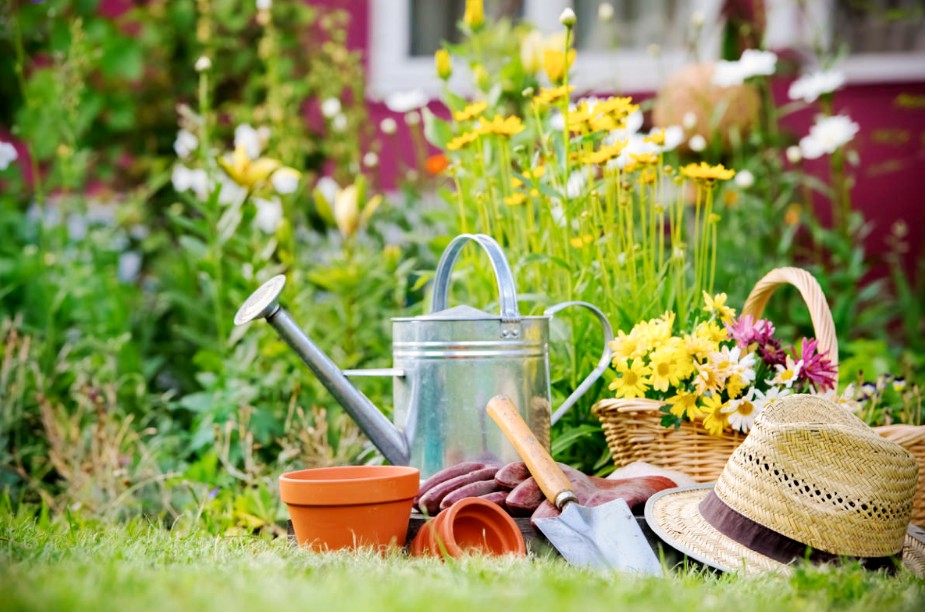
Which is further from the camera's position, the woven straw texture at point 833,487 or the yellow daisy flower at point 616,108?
the yellow daisy flower at point 616,108

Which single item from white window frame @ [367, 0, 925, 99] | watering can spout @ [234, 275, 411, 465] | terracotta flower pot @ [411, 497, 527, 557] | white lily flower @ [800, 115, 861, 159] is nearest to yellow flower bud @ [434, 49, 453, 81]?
watering can spout @ [234, 275, 411, 465]

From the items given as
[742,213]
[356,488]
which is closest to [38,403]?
[356,488]

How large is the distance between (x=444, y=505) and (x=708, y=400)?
0.61 metres

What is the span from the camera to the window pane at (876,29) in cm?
541

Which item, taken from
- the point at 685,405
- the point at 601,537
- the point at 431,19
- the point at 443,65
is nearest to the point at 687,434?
the point at 685,405

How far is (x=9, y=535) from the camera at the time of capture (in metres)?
2.04

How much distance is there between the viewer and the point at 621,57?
18.9 feet

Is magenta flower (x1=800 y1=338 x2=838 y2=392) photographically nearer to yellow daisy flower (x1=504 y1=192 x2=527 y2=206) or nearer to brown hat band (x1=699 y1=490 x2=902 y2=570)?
brown hat band (x1=699 y1=490 x2=902 y2=570)

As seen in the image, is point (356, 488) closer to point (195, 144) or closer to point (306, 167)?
point (195, 144)

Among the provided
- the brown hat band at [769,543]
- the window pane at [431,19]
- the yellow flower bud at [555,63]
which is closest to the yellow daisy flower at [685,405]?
the brown hat band at [769,543]

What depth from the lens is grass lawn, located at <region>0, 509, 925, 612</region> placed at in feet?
4.61

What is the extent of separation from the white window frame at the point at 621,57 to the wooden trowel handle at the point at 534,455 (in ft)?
11.0

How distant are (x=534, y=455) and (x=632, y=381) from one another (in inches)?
15.8

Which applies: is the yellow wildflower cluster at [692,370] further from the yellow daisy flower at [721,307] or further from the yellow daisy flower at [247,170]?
the yellow daisy flower at [247,170]
